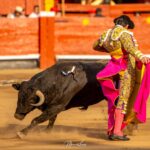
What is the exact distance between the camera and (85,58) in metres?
13.7

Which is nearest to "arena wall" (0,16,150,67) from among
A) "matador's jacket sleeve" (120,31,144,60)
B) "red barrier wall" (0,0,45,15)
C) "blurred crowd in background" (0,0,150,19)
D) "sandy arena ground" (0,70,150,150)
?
"blurred crowd in background" (0,0,150,19)

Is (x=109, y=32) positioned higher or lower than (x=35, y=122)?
Result: higher

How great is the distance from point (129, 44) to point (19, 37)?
290 inches

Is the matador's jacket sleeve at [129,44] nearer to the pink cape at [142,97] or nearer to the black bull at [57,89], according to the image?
the pink cape at [142,97]

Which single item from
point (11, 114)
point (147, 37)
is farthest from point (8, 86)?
point (147, 37)

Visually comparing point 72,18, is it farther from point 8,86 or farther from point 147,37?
point 8,86

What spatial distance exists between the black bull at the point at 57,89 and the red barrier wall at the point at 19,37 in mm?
6712

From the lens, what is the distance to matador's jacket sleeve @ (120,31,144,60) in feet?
20.4

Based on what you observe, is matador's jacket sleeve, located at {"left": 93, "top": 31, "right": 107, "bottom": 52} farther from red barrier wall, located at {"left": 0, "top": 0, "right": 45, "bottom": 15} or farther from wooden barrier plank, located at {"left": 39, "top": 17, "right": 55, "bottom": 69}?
red barrier wall, located at {"left": 0, "top": 0, "right": 45, "bottom": 15}

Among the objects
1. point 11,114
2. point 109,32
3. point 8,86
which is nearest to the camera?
point 109,32

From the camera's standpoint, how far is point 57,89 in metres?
6.59

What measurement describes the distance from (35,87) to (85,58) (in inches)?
279

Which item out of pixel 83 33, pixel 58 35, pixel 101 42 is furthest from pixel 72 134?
pixel 83 33

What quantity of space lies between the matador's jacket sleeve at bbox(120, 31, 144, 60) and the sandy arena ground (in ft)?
2.40
